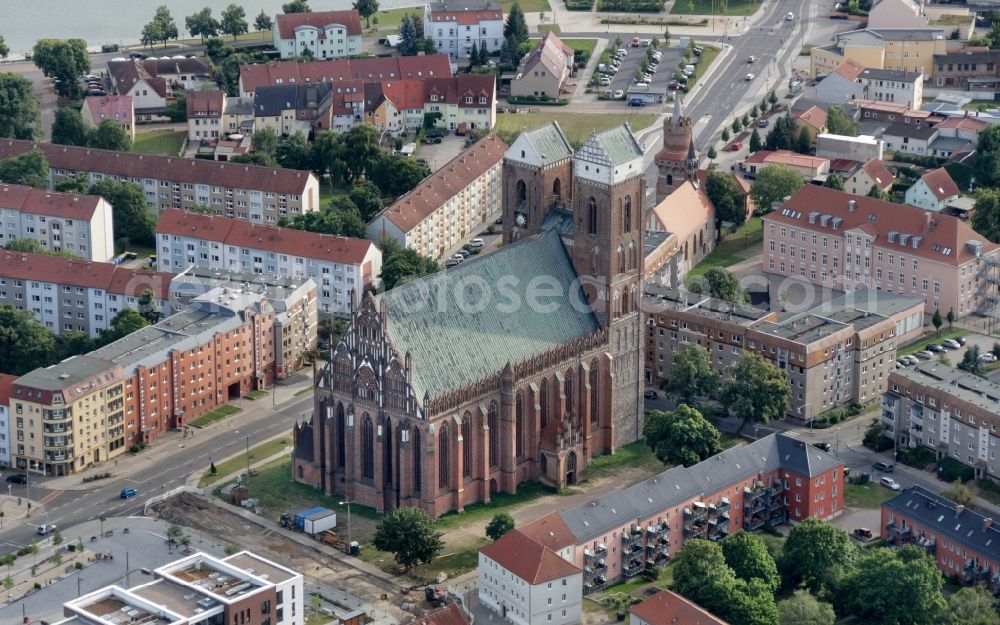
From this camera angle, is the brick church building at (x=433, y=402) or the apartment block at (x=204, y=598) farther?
the brick church building at (x=433, y=402)

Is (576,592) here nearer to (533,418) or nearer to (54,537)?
(533,418)

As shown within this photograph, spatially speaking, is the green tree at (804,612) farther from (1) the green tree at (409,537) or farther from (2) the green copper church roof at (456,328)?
(2) the green copper church roof at (456,328)

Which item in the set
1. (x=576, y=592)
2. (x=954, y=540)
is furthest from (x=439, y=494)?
(x=954, y=540)

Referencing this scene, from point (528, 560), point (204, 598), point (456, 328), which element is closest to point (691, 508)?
point (528, 560)

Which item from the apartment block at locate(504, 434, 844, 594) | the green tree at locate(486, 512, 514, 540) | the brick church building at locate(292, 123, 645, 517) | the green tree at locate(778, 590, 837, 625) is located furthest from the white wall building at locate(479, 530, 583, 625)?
the green tree at locate(778, 590, 837, 625)

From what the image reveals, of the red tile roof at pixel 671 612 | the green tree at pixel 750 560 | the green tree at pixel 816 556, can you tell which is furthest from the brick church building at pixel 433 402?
the red tile roof at pixel 671 612

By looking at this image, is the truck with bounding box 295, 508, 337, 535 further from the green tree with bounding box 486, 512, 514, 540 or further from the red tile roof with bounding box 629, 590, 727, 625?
the red tile roof with bounding box 629, 590, 727, 625
